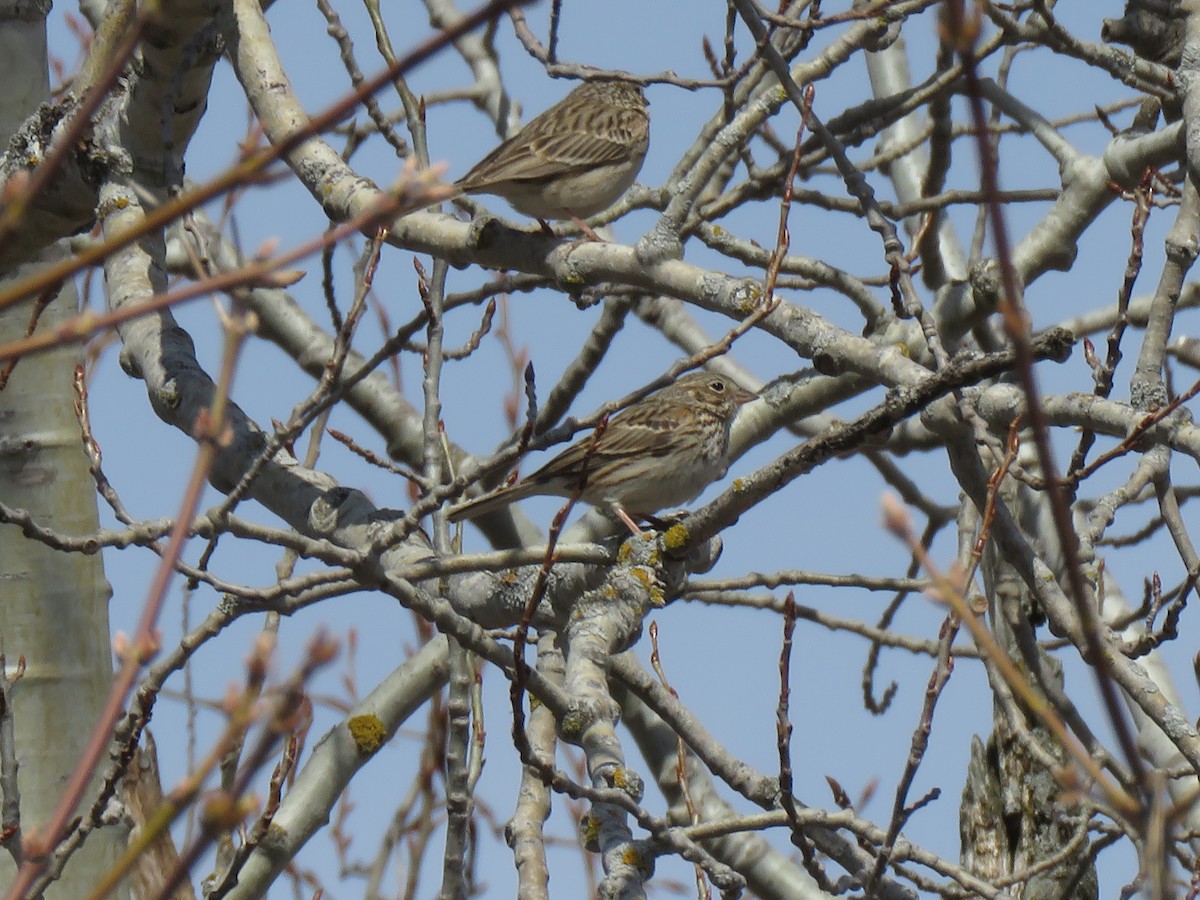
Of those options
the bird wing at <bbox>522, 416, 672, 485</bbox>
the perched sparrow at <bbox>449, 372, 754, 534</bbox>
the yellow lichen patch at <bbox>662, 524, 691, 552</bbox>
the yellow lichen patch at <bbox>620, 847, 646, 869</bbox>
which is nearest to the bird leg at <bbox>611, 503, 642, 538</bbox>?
the perched sparrow at <bbox>449, 372, 754, 534</bbox>

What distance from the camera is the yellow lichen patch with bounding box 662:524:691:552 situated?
415cm

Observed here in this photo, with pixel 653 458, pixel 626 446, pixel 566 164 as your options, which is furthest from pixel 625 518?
pixel 566 164

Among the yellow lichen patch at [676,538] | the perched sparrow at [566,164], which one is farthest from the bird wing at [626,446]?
the yellow lichen patch at [676,538]

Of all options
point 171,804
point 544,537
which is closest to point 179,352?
point 544,537

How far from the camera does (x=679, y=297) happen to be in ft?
13.0

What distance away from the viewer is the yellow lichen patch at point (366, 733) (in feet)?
19.2

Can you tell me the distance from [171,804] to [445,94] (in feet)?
25.9

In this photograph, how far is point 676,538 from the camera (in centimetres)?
417

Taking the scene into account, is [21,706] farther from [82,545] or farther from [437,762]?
[437,762]

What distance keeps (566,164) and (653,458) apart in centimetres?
140

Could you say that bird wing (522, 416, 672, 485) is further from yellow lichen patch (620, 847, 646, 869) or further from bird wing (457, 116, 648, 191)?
yellow lichen patch (620, 847, 646, 869)

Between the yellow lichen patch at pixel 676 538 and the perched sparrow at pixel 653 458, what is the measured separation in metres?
1.90

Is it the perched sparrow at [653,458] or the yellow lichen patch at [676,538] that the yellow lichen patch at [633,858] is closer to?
the yellow lichen patch at [676,538]

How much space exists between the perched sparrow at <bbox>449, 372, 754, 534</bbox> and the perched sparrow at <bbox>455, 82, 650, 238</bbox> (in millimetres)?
986
